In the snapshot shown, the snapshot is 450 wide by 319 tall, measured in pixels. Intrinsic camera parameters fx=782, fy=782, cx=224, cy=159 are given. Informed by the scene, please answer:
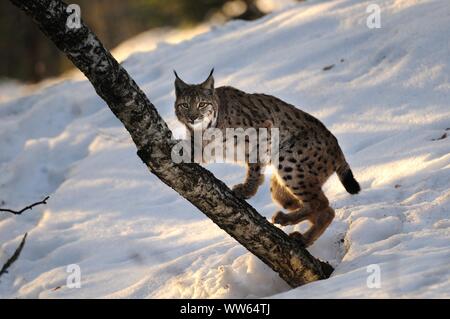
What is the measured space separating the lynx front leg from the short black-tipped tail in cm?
68

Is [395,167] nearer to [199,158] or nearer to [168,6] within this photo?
[199,158]

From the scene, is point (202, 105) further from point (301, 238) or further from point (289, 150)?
point (301, 238)

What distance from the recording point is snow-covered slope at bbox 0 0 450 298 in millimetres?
6066

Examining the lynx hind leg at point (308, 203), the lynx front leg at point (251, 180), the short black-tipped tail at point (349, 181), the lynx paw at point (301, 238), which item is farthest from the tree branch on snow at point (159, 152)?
the lynx front leg at point (251, 180)

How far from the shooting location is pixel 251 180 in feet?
22.0

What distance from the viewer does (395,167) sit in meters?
7.23

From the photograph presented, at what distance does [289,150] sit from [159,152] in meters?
1.77

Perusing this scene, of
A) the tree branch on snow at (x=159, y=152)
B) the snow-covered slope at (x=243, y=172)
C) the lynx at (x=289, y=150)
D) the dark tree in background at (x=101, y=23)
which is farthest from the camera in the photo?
the dark tree in background at (x=101, y=23)

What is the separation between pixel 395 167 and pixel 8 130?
5915 millimetres

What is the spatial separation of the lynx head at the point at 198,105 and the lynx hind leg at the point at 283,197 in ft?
2.58

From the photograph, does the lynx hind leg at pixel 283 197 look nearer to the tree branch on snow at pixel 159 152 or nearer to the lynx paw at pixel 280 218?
the lynx paw at pixel 280 218

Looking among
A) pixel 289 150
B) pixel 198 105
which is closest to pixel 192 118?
pixel 198 105

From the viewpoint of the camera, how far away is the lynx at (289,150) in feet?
20.9
